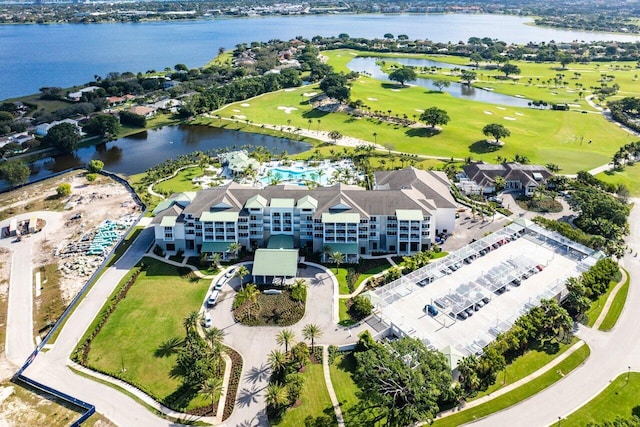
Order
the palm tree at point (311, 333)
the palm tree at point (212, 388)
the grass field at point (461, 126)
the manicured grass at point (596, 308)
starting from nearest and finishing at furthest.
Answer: the palm tree at point (212, 388), the palm tree at point (311, 333), the manicured grass at point (596, 308), the grass field at point (461, 126)

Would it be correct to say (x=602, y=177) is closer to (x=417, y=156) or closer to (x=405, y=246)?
(x=417, y=156)

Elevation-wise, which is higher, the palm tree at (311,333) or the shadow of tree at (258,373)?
the palm tree at (311,333)

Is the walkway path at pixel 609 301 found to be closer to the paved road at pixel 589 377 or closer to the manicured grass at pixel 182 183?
the paved road at pixel 589 377

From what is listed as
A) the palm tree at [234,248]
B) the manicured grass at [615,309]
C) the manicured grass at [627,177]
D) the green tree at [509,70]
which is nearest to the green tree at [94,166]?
the palm tree at [234,248]

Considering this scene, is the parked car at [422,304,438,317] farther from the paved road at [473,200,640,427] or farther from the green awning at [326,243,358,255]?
the green awning at [326,243,358,255]

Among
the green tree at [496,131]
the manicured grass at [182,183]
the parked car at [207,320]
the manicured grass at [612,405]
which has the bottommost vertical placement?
the manicured grass at [612,405]

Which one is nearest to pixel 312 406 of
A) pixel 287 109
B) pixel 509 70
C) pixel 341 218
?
pixel 341 218
